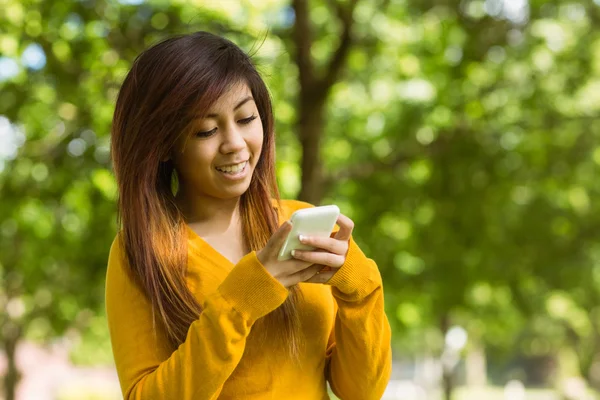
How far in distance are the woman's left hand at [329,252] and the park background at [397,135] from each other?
20.2 ft

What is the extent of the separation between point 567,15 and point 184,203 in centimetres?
850

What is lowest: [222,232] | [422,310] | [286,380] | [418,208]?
[422,310]

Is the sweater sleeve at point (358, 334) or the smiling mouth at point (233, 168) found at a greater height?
the smiling mouth at point (233, 168)

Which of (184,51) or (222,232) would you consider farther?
(222,232)

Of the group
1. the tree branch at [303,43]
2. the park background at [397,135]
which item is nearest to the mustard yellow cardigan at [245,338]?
the park background at [397,135]

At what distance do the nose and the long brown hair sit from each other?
78 millimetres

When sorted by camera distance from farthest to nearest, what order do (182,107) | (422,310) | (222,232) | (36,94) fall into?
(422,310)
(36,94)
(222,232)
(182,107)

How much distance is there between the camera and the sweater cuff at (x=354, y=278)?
2082 mm

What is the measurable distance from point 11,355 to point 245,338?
15.0 meters

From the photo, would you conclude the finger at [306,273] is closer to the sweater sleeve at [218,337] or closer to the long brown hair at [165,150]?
the sweater sleeve at [218,337]

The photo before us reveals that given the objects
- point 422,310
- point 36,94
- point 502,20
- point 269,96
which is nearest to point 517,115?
point 502,20

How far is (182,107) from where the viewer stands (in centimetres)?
213

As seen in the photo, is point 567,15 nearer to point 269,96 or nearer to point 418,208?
point 418,208

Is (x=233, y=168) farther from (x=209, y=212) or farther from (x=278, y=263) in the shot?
(x=278, y=263)
